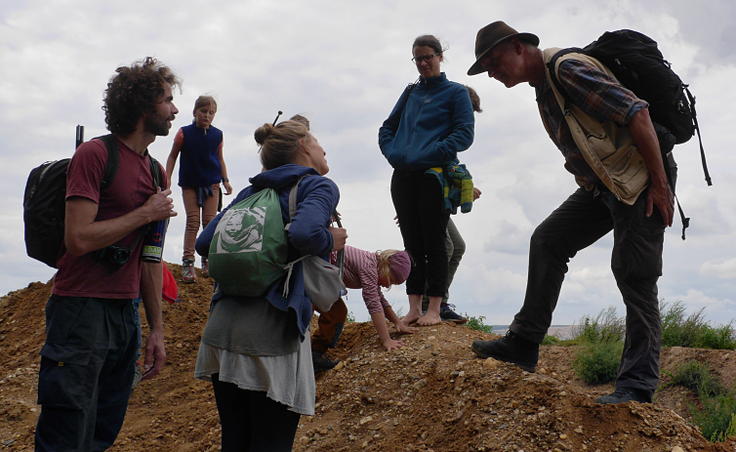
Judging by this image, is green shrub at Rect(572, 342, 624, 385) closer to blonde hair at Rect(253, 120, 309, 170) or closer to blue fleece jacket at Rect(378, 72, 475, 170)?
blue fleece jacket at Rect(378, 72, 475, 170)

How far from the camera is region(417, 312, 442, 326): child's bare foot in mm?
6582

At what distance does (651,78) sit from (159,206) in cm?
293

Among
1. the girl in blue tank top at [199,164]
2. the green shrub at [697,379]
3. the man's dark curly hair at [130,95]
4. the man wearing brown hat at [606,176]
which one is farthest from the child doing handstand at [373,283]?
the green shrub at [697,379]

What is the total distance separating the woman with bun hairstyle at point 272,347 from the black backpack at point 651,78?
2.11 metres

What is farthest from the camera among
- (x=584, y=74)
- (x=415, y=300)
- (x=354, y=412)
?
(x=415, y=300)

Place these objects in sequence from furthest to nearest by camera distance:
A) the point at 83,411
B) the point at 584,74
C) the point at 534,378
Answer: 1. the point at 534,378
2. the point at 584,74
3. the point at 83,411

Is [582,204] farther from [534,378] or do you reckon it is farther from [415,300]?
[415,300]

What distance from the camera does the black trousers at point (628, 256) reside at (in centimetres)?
430

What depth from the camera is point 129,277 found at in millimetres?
3441

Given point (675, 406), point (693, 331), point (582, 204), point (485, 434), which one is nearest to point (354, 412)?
point (485, 434)

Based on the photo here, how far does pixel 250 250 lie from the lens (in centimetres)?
294

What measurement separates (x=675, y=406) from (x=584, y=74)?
4.53m

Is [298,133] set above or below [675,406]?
above

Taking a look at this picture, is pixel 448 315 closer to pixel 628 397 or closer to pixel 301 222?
pixel 628 397
